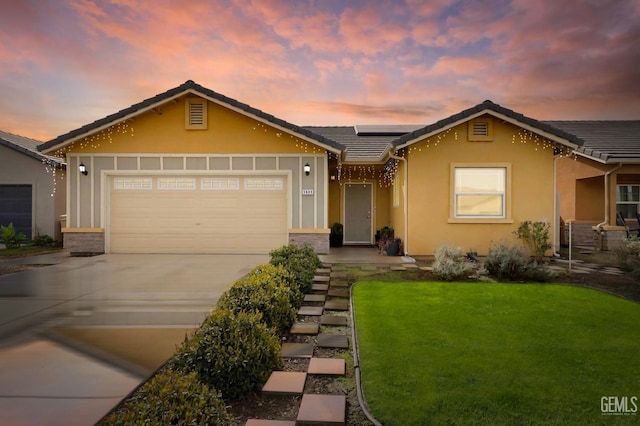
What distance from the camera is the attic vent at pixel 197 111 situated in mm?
11477

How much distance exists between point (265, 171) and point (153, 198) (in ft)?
11.5

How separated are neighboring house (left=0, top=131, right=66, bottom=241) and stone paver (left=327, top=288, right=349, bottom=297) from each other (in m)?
13.3

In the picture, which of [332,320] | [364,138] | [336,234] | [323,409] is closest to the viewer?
[323,409]

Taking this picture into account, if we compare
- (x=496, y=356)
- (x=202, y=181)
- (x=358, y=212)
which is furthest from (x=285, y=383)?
(x=358, y=212)

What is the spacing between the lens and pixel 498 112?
33.5ft

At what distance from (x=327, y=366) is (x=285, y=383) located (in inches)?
19.7

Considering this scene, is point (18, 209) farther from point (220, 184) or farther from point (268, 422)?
point (268, 422)

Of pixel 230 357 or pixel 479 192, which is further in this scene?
pixel 479 192

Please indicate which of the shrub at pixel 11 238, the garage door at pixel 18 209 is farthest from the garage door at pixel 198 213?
the garage door at pixel 18 209

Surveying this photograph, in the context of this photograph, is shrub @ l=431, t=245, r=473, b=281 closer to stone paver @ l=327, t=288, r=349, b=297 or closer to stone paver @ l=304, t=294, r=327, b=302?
stone paver @ l=327, t=288, r=349, b=297

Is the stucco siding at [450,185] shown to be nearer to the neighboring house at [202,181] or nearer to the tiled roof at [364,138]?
the neighboring house at [202,181]

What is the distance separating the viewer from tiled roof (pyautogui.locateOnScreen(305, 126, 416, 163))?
1333 cm

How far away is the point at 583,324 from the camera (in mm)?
4758

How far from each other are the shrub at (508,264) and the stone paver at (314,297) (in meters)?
4.00
